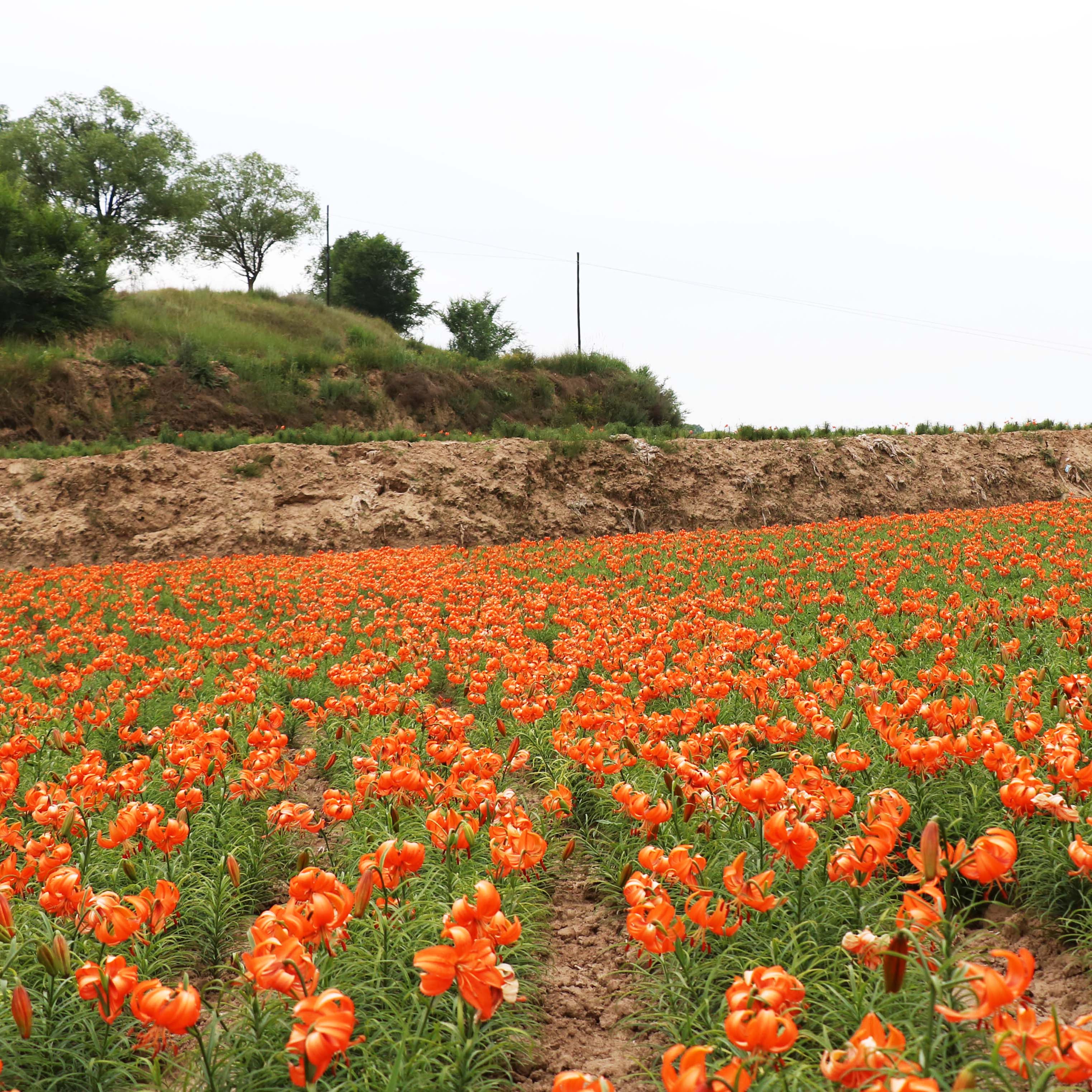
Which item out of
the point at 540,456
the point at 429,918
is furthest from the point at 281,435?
the point at 429,918

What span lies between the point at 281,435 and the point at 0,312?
11.6m

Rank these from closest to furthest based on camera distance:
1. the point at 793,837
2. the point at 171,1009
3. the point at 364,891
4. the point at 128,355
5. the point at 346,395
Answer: the point at 171,1009 → the point at 364,891 → the point at 793,837 → the point at 128,355 → the point at 346,395

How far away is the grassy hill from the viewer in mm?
20969

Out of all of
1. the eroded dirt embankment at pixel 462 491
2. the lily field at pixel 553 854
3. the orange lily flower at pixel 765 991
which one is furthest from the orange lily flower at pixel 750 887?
the eroded dirt embankment at pixel 462 491

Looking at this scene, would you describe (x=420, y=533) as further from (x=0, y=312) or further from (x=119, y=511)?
(x=0, y=312)

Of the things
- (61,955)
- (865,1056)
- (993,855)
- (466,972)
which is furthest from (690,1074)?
(61,955)

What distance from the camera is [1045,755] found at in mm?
3086

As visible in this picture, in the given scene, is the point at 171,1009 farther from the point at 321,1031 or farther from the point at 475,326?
the point at 475,326

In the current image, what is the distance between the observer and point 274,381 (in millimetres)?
24578

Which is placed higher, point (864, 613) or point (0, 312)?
point (0, 312)

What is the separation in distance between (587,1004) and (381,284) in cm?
4533

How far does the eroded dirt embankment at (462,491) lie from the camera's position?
1617cm

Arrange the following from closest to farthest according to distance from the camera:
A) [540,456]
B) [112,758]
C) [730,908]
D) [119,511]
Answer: [730,908], [112,758], [119,511], [540,456]

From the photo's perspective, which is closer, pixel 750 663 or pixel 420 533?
pixel 750 663
